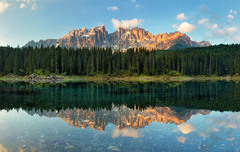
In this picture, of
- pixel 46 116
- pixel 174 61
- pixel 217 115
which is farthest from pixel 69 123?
pixel 174 61

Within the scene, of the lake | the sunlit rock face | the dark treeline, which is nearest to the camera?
the lake

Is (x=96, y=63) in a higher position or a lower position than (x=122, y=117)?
higher

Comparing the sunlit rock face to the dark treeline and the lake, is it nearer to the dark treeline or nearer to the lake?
the lake

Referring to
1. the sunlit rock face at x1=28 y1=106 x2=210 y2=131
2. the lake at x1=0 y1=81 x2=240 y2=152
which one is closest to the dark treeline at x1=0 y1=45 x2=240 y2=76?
the lake at x1=0 y1=81 x2=240 y2=152

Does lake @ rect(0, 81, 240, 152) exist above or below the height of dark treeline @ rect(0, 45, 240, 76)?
below

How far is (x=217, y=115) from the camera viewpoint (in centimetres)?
2534

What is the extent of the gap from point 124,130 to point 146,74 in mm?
116281

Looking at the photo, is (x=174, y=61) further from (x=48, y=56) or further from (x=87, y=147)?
(x=87, y=147)

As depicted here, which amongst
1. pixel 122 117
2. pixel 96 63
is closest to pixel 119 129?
pixel 122 117

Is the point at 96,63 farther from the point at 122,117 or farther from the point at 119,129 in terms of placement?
the point at 119,129

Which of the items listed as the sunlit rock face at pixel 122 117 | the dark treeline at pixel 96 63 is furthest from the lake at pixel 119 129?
the dark treeline at pixel 96 63

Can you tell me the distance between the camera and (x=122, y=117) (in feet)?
79.5

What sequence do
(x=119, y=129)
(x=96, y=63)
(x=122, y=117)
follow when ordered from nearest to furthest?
(x=119, y=129)
(x=122, y=117)
(x=96, y=63)

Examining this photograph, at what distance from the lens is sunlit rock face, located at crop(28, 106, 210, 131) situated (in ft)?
69.5
